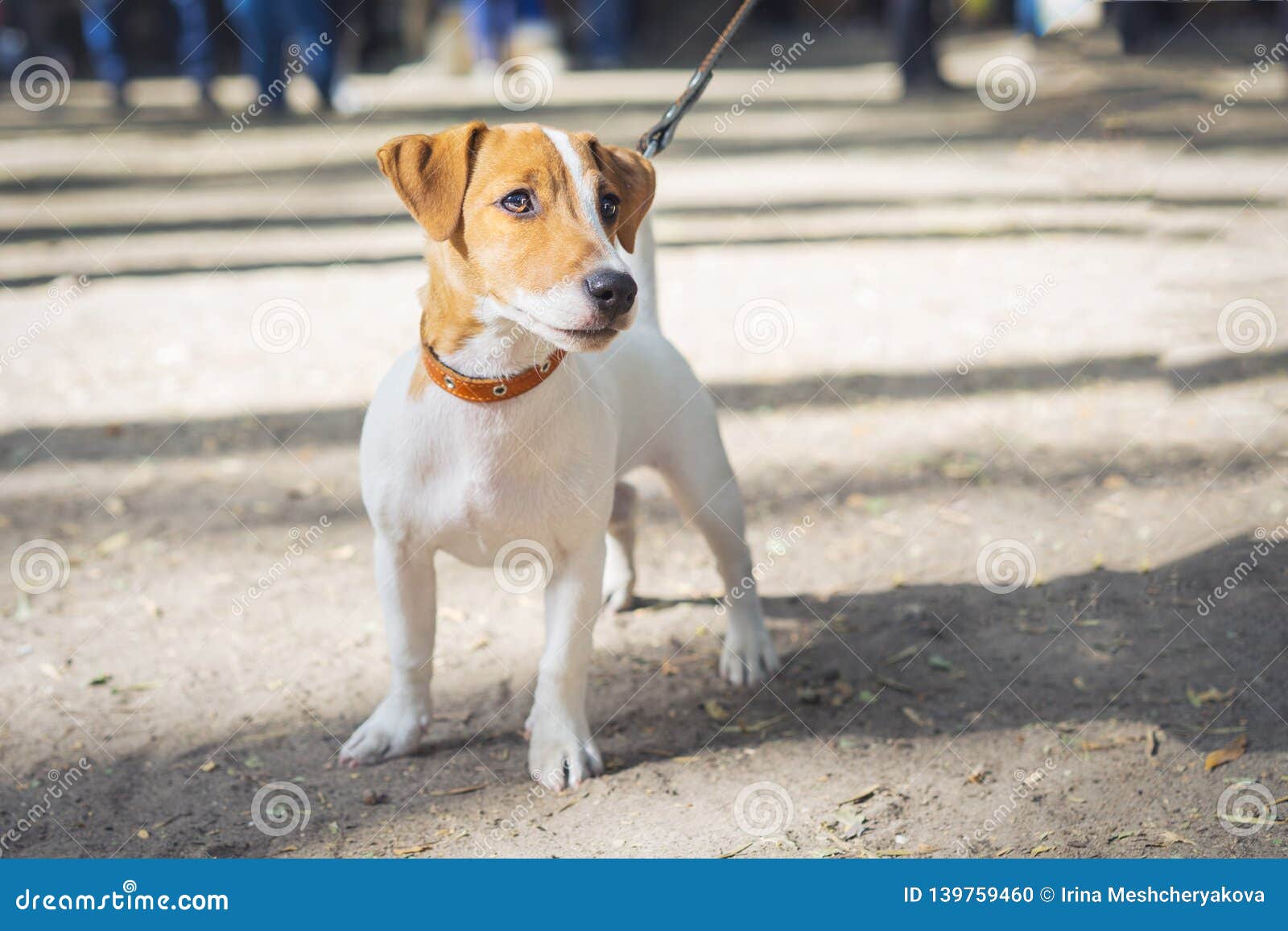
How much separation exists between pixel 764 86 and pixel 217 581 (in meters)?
14.8

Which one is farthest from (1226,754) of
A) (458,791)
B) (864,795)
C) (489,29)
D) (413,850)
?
(489,29)

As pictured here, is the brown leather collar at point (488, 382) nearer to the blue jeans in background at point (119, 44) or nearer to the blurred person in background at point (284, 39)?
the blurred person in background at point (284, 39)

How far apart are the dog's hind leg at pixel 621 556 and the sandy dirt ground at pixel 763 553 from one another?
11 centimetres

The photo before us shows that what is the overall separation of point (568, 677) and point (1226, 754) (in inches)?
79.1

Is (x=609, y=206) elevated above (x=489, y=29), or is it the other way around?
(x=489, y=29)

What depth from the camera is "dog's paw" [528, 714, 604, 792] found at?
3.73 meters

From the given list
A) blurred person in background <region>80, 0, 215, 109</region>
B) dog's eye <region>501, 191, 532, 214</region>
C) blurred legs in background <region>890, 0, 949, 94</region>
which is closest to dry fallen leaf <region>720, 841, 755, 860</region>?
dog's eye <region>501, 191, 532, 214</region>

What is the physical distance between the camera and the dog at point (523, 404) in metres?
3.13

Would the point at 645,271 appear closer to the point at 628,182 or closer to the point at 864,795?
the point at 628,182

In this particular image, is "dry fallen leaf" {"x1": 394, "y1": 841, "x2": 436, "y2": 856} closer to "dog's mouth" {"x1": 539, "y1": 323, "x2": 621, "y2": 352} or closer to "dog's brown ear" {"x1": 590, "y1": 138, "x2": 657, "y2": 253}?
"dog's mouth" {"x1": 539, "y1": 323, "x2": 621, "y2": 352}

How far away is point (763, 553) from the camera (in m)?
5.32

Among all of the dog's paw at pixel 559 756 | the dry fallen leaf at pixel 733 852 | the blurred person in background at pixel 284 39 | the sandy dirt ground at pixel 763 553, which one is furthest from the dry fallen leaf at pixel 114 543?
the blurred person in background at pixel 284 39

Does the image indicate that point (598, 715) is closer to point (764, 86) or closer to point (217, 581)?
point (217, 581)

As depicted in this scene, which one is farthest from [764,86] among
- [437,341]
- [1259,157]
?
[437,341]
